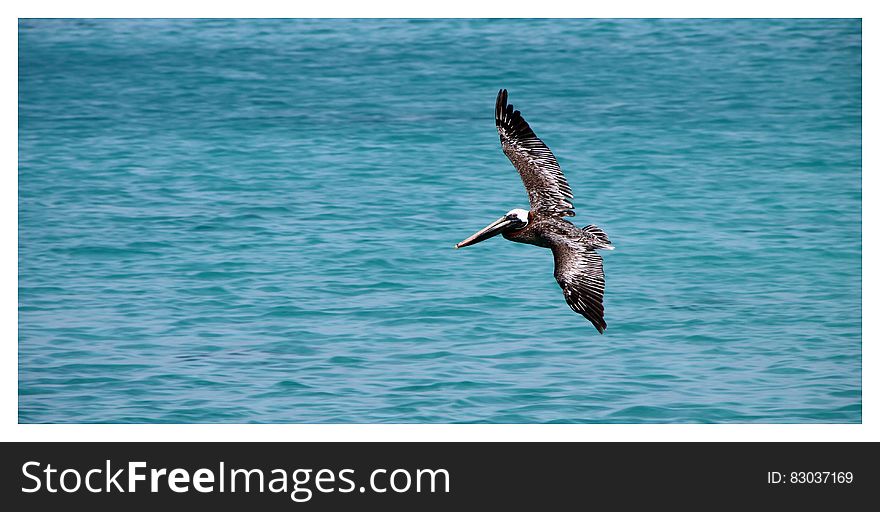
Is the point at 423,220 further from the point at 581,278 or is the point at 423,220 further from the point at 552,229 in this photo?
the point at 581,278

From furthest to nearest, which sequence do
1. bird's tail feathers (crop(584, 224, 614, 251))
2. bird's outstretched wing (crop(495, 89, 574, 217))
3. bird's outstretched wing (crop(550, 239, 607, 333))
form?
1. bird's outstretched wing (crop(495, 89, 574, 217))
2. bird's tail feathers (crop(584, 224, 614, 251))
3. bird's outstretched wing (crop(550, 239, 607, 333))

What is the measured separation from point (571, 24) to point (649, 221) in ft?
42.5

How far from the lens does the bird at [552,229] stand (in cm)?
1130

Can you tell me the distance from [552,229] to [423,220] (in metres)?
6.37

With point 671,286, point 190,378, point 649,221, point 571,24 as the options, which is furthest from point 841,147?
point 190,378

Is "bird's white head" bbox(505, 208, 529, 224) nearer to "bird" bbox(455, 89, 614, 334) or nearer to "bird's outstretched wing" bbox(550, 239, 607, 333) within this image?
"bird" bbox(455, 89, 614, 334)

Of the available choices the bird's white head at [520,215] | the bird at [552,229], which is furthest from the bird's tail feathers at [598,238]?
the bird's white head at [520,215]

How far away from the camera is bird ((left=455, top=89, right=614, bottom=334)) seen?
11.3 m

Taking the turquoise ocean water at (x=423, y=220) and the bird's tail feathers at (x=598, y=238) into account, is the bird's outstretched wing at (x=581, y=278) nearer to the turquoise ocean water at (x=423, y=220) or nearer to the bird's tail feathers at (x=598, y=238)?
the bird's tail feathers at (x=598, y=238)

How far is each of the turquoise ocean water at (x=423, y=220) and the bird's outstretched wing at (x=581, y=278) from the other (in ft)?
5.23

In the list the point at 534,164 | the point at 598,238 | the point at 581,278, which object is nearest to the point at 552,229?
the point at 598,238

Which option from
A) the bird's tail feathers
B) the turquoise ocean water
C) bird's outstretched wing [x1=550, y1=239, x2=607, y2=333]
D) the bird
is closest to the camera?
bird's outstretched wing [x1=550, y1=239, x2=607, y2=333]

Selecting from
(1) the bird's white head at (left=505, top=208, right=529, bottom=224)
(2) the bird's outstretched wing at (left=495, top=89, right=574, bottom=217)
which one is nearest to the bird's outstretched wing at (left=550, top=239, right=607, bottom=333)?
(1) the bird's white head at (left=505, top=208, right=529, bottom=224)

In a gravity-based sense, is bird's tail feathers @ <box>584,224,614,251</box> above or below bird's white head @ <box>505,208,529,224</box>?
below
